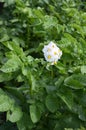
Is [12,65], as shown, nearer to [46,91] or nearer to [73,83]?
[46,91]

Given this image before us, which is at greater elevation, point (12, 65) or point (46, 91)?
point (12, 65)

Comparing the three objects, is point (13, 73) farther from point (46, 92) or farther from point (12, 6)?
point (12, 6)

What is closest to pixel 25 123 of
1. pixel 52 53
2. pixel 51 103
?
pixel 51 103

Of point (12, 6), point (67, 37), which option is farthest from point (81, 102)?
point (12, 6)

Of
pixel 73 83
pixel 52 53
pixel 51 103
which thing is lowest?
pixel 51 103

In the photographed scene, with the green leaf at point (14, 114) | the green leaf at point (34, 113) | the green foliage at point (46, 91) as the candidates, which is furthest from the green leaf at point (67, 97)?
the green leaf at point (14, 114)
